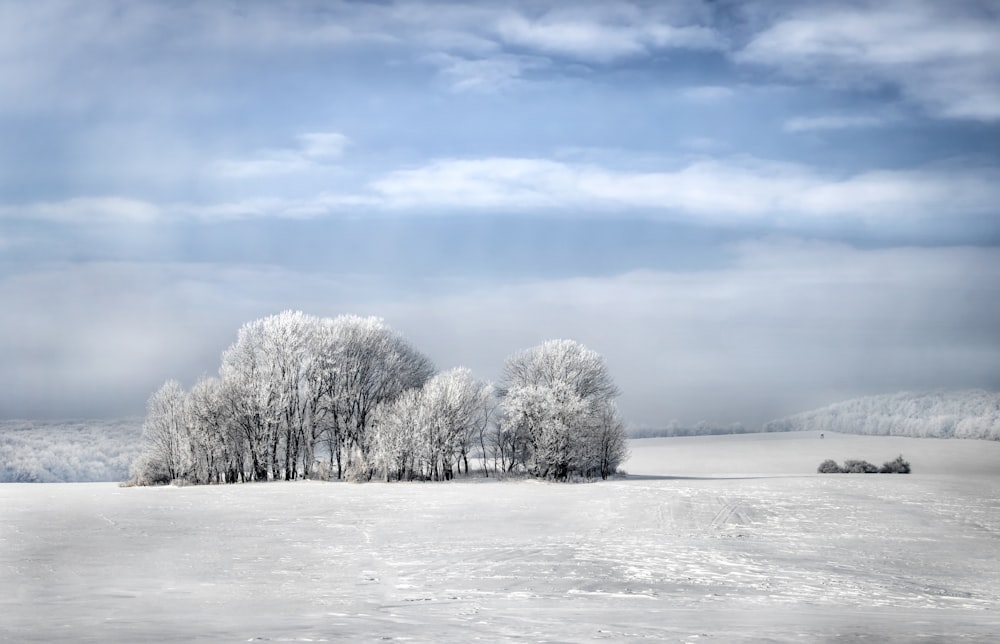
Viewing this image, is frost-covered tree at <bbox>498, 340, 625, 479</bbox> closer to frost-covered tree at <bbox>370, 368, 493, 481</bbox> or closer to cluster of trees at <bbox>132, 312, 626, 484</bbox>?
cluster of trees at <bbox>132, 312, 626, 484</bbox>

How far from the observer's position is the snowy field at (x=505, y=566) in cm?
1584

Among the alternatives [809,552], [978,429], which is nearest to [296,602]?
[809,552]

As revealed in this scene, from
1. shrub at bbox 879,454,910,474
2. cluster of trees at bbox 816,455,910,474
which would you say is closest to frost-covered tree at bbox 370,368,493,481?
cluster of trees at bbox 816,455,910,474

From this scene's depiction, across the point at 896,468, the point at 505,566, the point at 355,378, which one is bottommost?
the point at 896,468

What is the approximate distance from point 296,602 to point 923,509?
32.4m

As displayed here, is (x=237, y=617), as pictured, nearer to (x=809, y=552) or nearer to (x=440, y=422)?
(x=809, y=552)

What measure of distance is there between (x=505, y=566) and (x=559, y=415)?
4205 centimetres

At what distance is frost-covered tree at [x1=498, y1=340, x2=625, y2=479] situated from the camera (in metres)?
65.8

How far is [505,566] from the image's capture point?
24.0 meters

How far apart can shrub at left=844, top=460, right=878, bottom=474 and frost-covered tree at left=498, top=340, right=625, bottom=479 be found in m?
22.1

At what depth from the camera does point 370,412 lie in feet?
235

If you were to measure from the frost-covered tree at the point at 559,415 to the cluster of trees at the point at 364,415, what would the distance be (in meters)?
0.10

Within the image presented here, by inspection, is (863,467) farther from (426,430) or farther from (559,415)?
(426,430)

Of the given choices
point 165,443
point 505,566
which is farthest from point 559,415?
point 505,566
